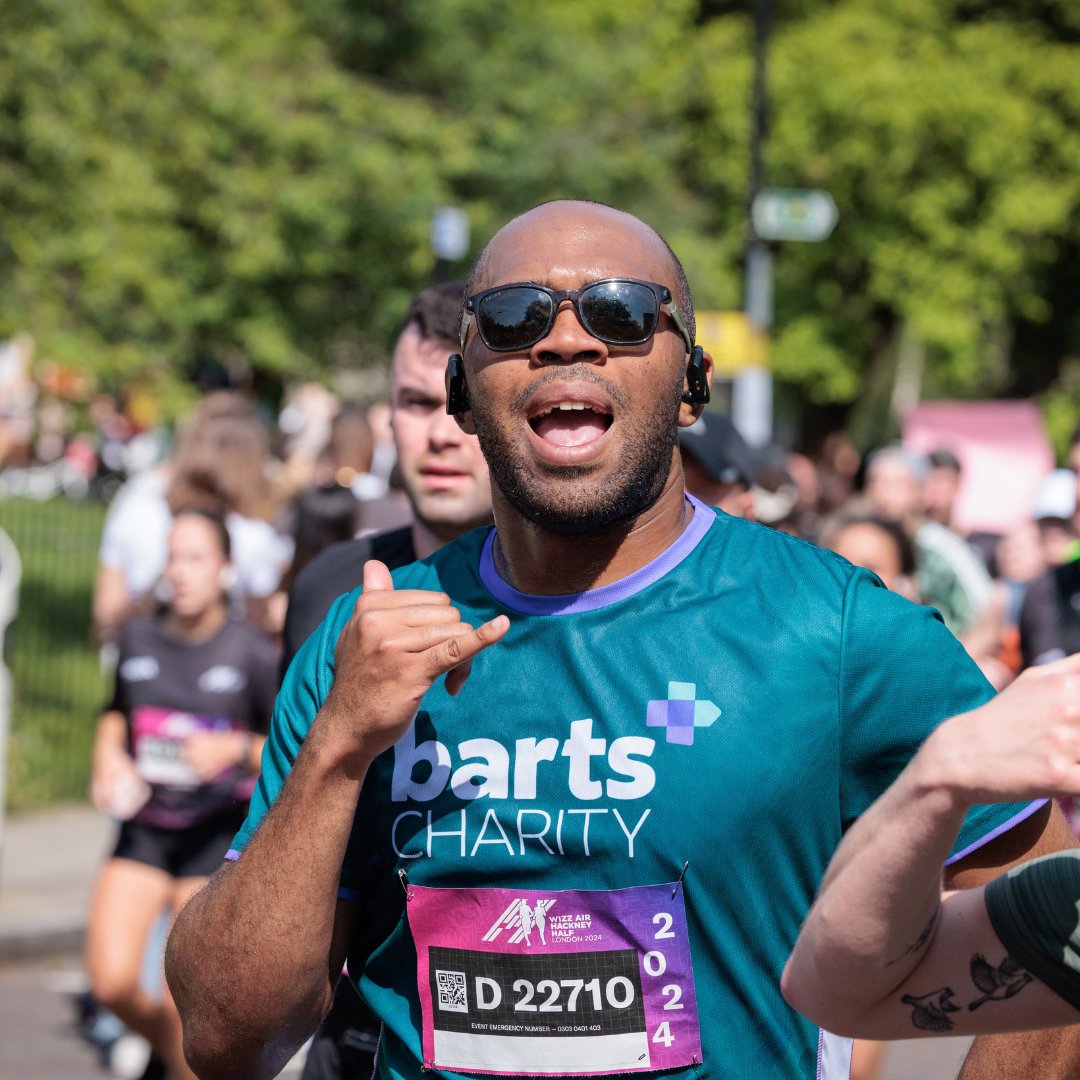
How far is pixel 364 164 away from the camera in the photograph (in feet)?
56.4

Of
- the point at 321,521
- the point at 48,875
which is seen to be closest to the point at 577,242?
the point at 321,521

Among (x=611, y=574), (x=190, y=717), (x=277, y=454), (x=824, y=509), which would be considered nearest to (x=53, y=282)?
(x=277, y=454)

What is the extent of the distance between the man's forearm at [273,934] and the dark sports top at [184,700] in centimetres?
339

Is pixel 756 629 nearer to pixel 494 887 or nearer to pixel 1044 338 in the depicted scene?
pixel 494 887

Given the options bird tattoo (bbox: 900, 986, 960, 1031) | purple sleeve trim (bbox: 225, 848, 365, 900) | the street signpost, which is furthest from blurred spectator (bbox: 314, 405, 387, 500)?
the street signpost

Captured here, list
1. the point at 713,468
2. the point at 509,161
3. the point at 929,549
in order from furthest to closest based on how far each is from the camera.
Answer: the point at 509,161, the point at 929,549, the point at 713,468

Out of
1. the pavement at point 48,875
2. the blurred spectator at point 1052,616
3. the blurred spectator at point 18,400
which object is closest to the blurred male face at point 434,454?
the blurred spectator at point 1052,616

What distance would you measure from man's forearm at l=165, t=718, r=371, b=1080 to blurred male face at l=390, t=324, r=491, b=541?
1270 mm

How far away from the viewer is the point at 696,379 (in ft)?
8.94

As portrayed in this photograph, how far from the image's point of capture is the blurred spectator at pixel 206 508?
7.33 m


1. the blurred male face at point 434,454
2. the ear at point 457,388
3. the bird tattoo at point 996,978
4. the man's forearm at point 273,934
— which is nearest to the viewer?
the bird tattoo at point 996,978

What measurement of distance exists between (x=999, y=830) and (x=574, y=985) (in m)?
0.59

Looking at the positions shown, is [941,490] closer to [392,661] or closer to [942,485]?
[942,485]

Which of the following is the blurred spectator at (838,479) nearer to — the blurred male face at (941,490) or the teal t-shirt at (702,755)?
the blurred male face at (941,490)
